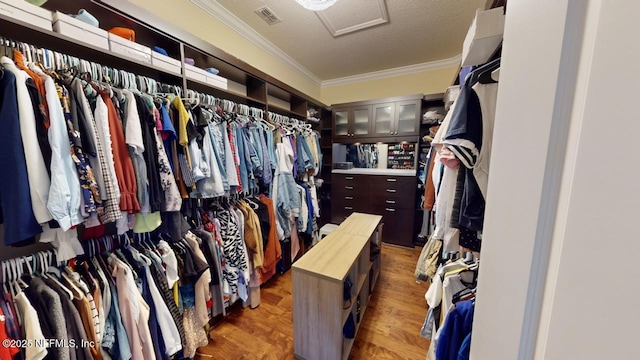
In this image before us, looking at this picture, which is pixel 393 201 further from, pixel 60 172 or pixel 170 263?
pixel 60 172

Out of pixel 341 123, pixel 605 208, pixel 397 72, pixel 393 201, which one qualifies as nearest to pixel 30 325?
pixel 605 208

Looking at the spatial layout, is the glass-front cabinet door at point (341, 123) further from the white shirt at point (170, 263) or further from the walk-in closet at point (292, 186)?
the white shirt at point (170, 263)

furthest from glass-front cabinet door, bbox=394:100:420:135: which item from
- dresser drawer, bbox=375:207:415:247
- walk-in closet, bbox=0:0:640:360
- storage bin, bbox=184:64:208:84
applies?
storage bin, bbox=184:64:208:84

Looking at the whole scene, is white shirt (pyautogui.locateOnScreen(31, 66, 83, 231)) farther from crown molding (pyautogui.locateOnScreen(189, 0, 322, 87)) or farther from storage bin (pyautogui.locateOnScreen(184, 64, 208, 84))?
crown molding (pyautogui.locateOnScreen(189, 0, 322, 87))

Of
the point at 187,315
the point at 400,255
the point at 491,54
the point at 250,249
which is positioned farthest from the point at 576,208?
the point at 400,255

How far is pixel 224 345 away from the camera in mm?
1544

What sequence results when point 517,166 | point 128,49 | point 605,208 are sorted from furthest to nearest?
point 128,49, point 517,166, point 605,208

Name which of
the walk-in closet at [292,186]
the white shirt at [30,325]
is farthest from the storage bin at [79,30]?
the white shirt at [30,325]

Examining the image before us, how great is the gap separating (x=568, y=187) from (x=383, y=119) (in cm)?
310

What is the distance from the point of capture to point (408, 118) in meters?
3.03

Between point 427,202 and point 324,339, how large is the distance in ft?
3.64

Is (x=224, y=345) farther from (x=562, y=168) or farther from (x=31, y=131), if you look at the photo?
(x=562, y=168)

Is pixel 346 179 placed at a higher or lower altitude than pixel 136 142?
lower

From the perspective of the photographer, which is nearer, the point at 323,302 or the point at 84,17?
the point at 84,17
